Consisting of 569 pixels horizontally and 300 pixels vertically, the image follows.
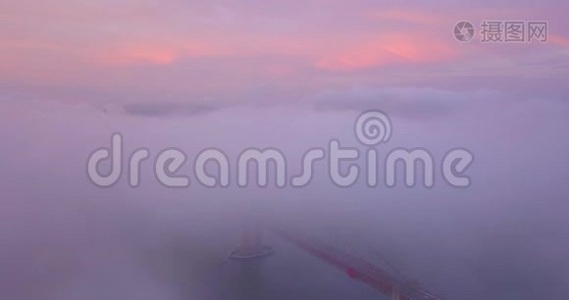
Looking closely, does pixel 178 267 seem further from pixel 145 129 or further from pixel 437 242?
pixel 437 242

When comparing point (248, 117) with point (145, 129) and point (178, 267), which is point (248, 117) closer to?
point (145, 129)

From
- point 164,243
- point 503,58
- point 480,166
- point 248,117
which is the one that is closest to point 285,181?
point 248,117

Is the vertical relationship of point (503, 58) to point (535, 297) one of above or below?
above

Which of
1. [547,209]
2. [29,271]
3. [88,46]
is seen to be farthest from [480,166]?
[29,271]

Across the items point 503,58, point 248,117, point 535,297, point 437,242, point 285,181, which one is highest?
point 503,58

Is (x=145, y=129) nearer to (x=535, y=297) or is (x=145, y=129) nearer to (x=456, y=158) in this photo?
(x=456, y=158)

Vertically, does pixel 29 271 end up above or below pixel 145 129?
below

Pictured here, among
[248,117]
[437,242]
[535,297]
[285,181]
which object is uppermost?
[248,117]

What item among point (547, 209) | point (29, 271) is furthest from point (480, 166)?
point (29, 271)
